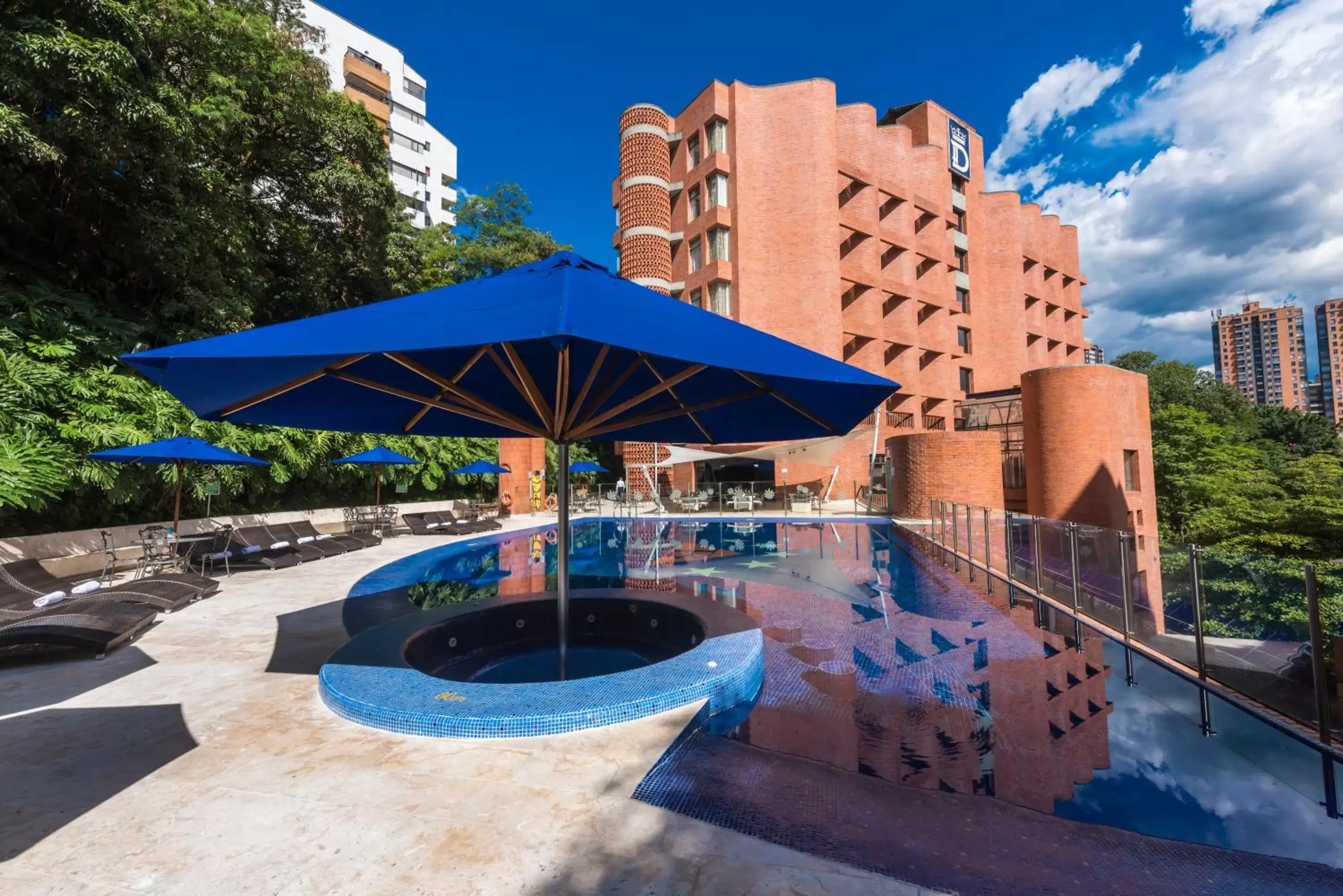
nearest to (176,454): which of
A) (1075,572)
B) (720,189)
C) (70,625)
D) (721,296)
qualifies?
(70,625)

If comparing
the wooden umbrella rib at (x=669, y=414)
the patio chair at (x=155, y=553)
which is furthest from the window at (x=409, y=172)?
the wooden umbrella rib at (x=669, y=414)

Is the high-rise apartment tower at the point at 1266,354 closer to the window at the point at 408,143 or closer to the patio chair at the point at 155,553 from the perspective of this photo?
the window at the point at 408,143

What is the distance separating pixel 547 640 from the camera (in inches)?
277

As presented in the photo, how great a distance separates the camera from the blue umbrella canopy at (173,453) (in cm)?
875

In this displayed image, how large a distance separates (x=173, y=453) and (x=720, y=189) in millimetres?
28718

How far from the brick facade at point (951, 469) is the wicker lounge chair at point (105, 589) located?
17367 mm

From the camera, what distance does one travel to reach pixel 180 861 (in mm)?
2475

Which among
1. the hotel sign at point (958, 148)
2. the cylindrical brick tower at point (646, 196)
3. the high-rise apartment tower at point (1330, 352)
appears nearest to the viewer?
the cylindrical brick tower at point (646, 196)

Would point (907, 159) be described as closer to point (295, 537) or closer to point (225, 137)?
point (225, 137)

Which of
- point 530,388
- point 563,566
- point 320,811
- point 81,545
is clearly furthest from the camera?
point 81,545

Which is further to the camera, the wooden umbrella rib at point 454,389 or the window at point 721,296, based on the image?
Answer: the window at point 721,296

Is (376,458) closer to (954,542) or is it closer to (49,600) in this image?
(49,600)

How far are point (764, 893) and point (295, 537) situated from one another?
533 inches

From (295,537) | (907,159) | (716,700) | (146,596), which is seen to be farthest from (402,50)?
(716,700)
